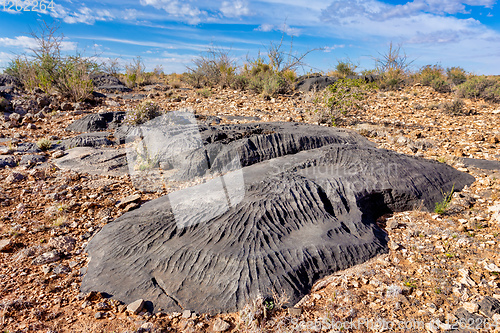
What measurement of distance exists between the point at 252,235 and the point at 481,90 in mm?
11207

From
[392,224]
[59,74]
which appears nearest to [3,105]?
[59,74]

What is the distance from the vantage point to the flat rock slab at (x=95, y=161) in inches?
189

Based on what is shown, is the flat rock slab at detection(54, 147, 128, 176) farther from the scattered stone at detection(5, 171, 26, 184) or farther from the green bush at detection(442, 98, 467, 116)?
the green bush at detection(442, 98, 467, 116)

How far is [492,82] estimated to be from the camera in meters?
10.2

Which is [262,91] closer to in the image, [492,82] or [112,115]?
[112,115]

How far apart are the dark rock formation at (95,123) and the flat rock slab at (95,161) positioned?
1.49 metres

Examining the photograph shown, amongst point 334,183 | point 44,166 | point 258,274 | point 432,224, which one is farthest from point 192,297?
point 44,166

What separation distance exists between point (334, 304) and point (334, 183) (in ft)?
4.13

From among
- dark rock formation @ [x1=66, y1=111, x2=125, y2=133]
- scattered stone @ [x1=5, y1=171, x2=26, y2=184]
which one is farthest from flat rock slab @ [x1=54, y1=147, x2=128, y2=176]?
dark rock formation @ [x1=66, y1=111, x2=125, y2=133]

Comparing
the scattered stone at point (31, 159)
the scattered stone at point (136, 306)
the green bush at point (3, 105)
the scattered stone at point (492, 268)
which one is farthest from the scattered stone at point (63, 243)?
the green bush at point (3, 105)

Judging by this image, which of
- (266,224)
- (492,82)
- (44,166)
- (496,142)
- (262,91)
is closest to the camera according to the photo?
(266,224)

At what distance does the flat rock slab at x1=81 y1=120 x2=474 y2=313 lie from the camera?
86.1 inches

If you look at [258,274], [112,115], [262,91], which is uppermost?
[262,91]

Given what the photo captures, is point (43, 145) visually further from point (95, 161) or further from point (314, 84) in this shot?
point (314, 84)
